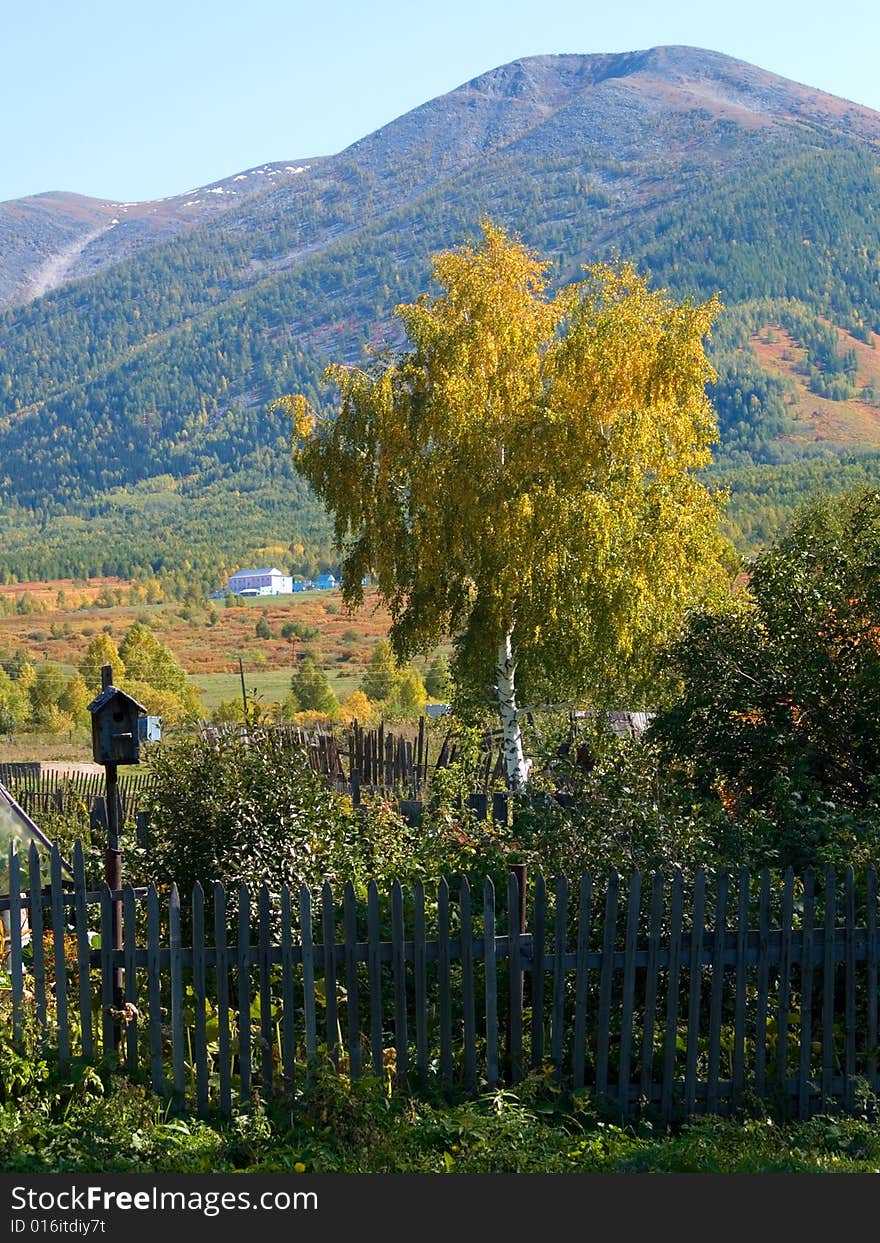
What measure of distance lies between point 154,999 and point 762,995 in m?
3.52

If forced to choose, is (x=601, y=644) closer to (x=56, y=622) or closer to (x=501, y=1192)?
(x=501, y=1192)

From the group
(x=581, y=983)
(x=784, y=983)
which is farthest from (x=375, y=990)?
(x=784, y=983)

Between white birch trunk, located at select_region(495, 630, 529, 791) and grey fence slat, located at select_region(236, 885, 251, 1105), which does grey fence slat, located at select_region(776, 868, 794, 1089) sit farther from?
white birch trunk, located at select_region(495, 630, 529, 791)

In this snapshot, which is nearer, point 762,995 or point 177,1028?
point 177,1028

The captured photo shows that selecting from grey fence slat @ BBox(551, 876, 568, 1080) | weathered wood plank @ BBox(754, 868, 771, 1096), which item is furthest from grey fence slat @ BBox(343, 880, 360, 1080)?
weathered wood plank @ BBox(754, 868, 771, 1096)

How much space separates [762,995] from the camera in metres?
8.42

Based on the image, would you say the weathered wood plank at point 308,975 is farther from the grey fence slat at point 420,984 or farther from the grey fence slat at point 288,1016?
the grey fence slat at point 420,984

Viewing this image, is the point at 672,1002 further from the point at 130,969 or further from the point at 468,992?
the point at 130,969

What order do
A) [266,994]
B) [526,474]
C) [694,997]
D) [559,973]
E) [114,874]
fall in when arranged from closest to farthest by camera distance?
1. [266,994]
2. [559,973]
3. [694,997]
4. [114,874]
5. [526,474]

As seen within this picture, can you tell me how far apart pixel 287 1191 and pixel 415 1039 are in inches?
78.6

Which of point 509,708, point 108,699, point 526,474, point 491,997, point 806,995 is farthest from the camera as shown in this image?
point 509,708

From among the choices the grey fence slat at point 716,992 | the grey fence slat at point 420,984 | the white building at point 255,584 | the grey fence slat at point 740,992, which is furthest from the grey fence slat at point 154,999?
the white building at point 255,584

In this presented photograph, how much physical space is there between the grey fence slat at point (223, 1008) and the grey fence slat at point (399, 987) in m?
0.94

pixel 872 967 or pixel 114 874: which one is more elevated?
pixel 114 874
